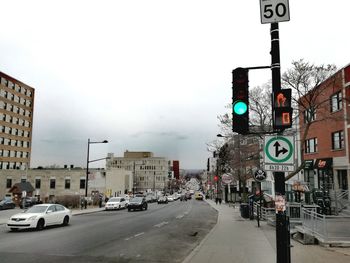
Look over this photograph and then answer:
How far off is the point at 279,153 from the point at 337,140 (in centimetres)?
2777

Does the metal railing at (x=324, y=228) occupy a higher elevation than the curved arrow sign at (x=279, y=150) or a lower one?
lower

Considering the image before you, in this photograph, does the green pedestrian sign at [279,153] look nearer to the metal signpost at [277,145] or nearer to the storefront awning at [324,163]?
the metal signpost at [277,145]

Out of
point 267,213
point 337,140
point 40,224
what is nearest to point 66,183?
point 337,140

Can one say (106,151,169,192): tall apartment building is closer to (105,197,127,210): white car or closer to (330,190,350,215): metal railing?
(105,197,127,210): white car

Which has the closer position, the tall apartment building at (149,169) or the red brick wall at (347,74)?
the red brick wall at (347,74)

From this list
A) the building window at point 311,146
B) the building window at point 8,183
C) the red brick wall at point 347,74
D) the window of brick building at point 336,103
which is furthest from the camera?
the building window at point 8,183

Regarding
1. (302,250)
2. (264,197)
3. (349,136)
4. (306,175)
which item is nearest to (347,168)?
(349,136)

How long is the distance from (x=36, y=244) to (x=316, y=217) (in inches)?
410

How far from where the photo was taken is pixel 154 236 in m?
16.6

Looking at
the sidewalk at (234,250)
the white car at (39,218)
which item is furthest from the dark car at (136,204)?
the sidewalk at (234,250)

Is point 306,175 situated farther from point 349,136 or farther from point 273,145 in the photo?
point 273,145

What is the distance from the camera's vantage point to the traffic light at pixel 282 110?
7.11 metres

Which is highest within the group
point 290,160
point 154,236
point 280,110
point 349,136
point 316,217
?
point 349,136

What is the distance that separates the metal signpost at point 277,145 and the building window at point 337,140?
26.7 meters
